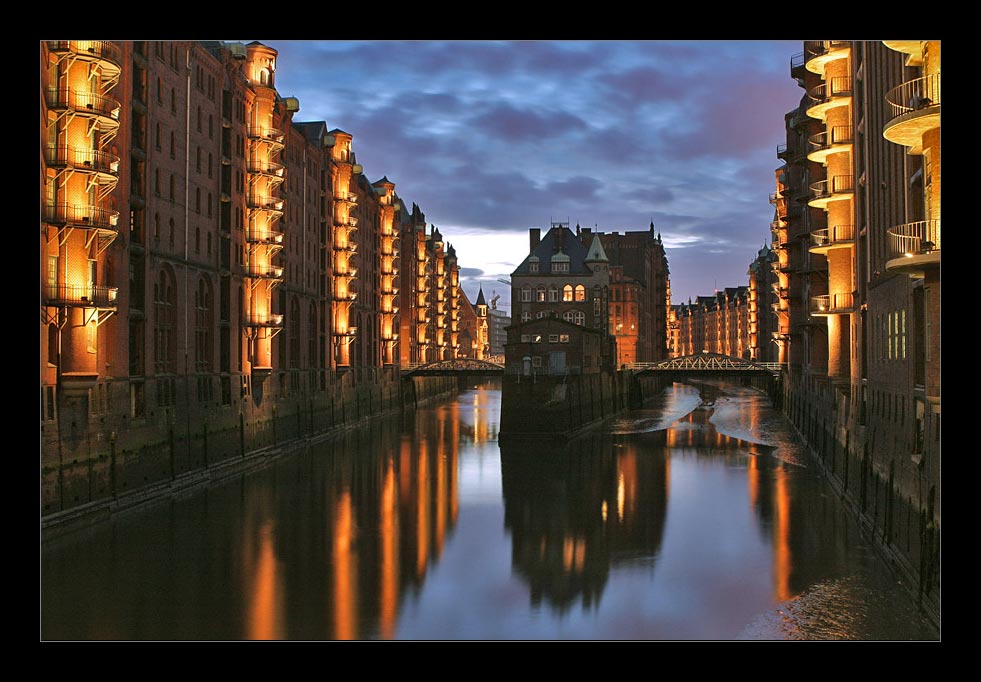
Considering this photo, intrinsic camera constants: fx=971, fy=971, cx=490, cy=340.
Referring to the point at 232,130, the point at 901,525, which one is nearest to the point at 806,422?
the point at 901,525

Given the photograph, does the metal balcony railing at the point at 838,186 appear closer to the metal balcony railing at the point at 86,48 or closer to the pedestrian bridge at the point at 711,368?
the metal balcony railing at the point at 86,48

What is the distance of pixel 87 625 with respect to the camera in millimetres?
22172

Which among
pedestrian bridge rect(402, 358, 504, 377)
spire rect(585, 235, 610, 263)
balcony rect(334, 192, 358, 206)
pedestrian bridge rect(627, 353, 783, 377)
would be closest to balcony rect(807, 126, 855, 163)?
pedestrian bridge rect(627, 353, 783, 377)

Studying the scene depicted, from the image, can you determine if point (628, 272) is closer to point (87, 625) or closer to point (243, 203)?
point (243, 203)

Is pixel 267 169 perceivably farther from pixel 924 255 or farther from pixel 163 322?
pixel 924 255

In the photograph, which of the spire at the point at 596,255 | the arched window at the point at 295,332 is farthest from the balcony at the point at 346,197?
the spire at the point at 596,255

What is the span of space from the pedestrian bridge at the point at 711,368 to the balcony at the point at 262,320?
37.4 meters

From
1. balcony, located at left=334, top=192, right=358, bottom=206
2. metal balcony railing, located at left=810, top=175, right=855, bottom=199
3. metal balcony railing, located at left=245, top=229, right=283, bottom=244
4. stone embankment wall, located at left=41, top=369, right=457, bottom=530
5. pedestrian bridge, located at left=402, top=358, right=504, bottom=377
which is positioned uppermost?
balcony, located at left=334, top=192, right=358, bottom=206

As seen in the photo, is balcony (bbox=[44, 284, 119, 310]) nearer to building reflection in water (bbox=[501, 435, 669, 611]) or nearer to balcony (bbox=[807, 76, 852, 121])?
building reflection in water (bbox=[501, 435, 669, 611])

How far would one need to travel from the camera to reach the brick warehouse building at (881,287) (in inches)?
835

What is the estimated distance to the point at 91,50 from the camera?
32.5 m

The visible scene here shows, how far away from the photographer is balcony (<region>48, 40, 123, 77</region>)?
32.0 m

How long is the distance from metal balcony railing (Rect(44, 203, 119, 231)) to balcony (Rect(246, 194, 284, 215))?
2091cm

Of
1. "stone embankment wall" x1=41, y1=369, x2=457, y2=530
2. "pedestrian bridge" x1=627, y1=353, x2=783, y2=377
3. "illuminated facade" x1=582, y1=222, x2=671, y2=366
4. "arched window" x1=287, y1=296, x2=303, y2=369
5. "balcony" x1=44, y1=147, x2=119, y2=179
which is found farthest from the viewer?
"illuminated facade" x1=582, y1=222, x2=671, y2=366
